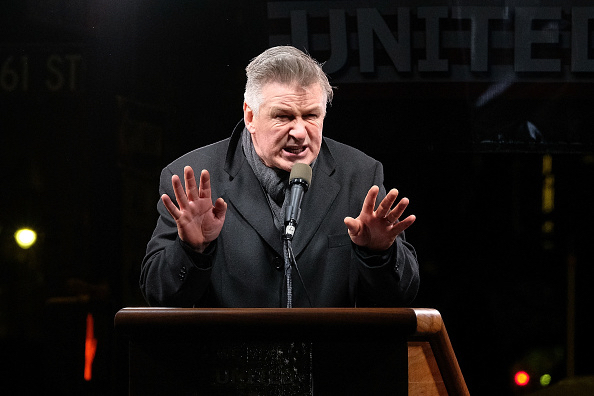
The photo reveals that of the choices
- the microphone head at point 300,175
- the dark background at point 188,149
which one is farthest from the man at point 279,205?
the dark background at point 188,149

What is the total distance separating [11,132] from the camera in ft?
11.1

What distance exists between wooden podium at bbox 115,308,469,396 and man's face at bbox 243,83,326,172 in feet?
3.28

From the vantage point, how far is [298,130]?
1.94 meters

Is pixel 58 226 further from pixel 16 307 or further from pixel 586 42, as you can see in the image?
pixel 586 42

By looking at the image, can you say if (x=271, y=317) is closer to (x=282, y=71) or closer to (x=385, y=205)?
(x=385, y=205)

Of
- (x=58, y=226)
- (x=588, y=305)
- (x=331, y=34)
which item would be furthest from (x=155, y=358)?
(x=588, y=305)

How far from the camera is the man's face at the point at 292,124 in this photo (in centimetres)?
195

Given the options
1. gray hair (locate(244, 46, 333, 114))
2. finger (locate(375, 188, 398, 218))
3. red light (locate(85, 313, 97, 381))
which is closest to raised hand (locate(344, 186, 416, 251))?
finger (locate(375, 188, 398, 218))

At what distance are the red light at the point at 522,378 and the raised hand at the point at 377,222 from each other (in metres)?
2.37

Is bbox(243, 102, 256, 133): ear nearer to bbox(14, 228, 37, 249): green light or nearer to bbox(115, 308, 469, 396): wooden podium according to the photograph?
bbox(115, 308, 469, 396): wooden podium

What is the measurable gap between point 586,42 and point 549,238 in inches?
36.2

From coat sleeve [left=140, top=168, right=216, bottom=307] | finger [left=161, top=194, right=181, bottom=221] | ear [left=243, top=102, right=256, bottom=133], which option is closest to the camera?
finger [left=161, top=194, right=181, bottom=221]

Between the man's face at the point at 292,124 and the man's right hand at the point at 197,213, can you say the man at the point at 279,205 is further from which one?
the man's right hand at the point at 197,213

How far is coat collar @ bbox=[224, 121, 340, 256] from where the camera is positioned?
1899 millimetres
